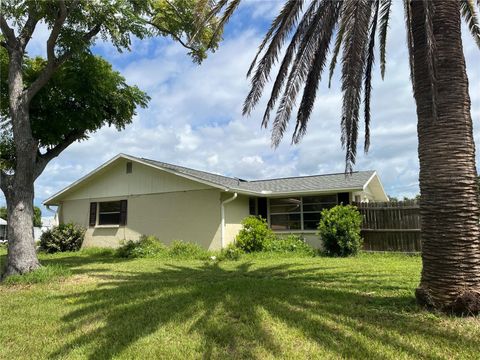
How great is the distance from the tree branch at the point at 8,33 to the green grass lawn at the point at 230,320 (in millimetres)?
5947

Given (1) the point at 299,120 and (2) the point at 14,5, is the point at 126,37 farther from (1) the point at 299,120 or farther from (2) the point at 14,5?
(1) the point at 299,120

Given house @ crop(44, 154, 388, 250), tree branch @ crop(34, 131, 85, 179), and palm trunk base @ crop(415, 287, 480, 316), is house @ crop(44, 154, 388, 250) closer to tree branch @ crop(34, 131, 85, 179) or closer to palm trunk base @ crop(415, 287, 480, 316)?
tree branch @ crop(34, 131, 85, 179)

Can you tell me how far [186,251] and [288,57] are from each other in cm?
898

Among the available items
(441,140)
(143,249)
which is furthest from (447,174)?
(143,249)

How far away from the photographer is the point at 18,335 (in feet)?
16.9

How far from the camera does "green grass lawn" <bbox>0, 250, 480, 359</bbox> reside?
14.0 ft

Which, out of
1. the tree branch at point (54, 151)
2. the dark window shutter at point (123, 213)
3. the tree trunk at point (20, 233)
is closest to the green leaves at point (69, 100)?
the tree branch at point (54, 151)

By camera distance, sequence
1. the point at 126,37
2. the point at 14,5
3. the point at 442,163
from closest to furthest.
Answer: the point at 442,163, the point at 14,5, the point at 126,37

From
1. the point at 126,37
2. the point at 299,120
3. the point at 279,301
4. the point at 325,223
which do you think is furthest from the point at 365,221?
the point at 126,37

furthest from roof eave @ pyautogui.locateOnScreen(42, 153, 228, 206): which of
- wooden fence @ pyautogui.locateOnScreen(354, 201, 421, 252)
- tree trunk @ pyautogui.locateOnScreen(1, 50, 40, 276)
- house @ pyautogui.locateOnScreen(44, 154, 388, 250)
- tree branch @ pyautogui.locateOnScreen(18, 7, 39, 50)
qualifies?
tree branch @ pyautogui.locateOnScreen(18, 7, 39, 50)

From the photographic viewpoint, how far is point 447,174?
16.5 feet

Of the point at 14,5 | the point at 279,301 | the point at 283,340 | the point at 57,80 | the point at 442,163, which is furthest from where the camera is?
the point at 57,80

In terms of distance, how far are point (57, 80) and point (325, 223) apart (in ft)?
33.1

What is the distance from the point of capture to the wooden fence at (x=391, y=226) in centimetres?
1399
